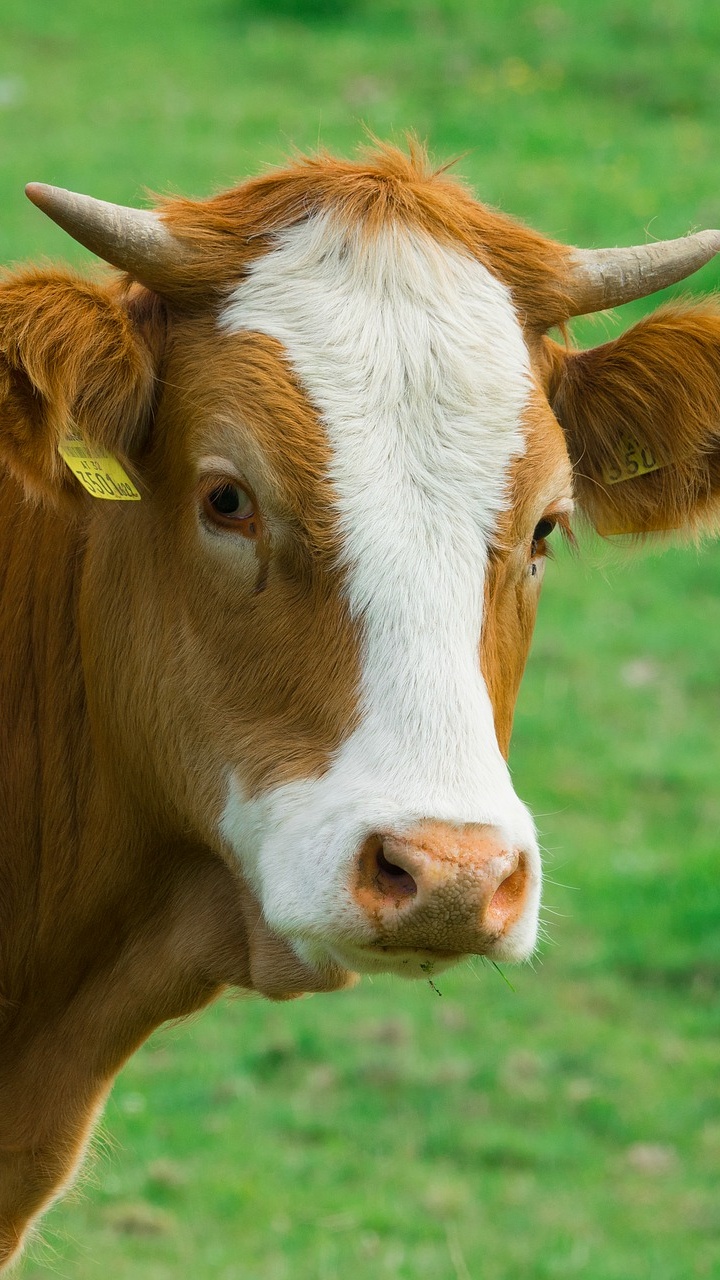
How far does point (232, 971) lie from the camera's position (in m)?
3.71

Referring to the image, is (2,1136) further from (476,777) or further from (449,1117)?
(449,1117)

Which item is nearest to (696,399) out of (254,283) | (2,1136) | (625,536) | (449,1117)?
(625,536)

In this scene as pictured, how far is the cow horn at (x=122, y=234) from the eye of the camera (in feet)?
10.9

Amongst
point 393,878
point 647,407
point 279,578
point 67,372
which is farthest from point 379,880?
point 647,407

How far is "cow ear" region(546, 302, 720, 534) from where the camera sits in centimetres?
398

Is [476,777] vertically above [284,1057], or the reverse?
[476,777]

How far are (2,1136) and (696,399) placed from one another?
237cm

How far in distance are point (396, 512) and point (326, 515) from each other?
13 centimetres

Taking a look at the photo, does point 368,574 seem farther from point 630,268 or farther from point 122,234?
point 630,268

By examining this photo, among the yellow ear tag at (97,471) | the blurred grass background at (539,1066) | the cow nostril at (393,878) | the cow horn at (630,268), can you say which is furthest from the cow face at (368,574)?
the blurred grass background at (539,1066)

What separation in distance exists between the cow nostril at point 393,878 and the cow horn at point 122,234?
52.8 inches

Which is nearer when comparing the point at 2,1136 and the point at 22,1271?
the point at 2,1136

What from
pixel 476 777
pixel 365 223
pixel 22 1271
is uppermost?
pixel 365 223

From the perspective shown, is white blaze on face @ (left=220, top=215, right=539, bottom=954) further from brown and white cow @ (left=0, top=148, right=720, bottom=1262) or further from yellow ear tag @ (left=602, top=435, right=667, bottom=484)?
yellow ear tag @ (left=602, top=435, right=667, bottom=484)
